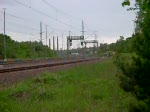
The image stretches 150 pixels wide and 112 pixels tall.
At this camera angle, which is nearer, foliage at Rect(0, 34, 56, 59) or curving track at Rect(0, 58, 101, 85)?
curving track at Rect(0, 58, 101, 85)

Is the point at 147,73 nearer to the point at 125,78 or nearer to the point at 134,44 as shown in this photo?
the point at 134,44

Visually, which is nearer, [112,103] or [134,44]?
[134,44]

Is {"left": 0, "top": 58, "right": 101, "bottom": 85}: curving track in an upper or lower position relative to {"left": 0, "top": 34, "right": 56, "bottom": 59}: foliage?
lower

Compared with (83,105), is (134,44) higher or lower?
higher

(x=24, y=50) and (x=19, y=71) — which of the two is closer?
(x=19, y=71)

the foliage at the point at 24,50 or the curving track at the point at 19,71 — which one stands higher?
the foliage at the point at 24,50

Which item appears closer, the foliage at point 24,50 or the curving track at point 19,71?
the curving track at point 19,71

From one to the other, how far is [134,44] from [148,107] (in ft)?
5.09

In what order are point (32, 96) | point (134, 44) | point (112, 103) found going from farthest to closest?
point (32, 96)
point (112, 103)
point (134, 44)

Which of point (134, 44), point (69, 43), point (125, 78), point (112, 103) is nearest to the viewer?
point (134, 44)

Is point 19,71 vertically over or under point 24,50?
under

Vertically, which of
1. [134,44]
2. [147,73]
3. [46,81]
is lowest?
[46,81]

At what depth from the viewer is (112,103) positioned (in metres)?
13.0

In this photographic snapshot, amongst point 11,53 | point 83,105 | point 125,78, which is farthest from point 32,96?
point 11,53
